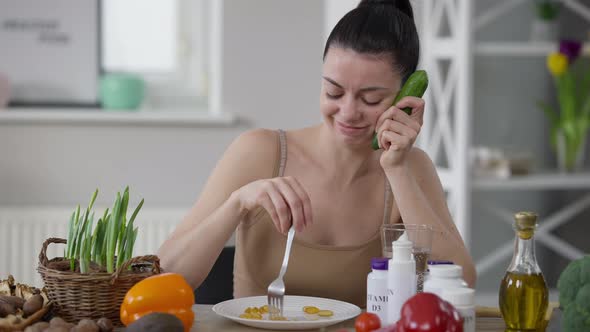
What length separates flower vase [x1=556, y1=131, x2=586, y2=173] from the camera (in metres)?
3.74

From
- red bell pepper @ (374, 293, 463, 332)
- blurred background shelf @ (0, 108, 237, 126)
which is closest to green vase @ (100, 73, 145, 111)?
blurred background shelf @ (0, 108, 237, 126)

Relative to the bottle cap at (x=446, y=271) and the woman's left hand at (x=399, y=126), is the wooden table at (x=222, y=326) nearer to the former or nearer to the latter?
the bottle cap at (x=446, y=271)

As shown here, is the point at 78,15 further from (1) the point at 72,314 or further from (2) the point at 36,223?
(1) the point at 72,314

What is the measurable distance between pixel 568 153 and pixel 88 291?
2786 mm

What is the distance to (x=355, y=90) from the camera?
5.87 feet

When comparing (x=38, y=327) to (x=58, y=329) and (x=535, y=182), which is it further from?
(x=535, y=182)

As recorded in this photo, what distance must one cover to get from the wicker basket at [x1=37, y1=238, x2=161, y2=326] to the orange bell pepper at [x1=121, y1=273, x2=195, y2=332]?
0.14ft

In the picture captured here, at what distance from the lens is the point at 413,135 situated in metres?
1.76

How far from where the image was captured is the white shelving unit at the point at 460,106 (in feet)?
Result: 11.2

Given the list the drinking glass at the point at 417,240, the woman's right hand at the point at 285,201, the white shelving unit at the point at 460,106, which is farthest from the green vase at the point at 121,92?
the drinking glass at the point at 417,240

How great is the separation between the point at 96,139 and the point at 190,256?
2050 mm

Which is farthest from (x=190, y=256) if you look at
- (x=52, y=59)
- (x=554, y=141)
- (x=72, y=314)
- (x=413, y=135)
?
(x=554, y=141)

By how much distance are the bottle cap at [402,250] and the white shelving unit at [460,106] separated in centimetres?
209

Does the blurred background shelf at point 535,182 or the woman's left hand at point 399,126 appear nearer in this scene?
the woman's left hand at point 399,126
